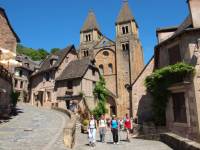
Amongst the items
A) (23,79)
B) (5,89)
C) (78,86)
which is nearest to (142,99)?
(78,86)

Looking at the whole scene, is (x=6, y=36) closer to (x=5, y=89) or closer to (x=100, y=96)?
(x=5, y=89)

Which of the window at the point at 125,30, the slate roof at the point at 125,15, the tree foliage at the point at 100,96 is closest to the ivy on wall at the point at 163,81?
the tree foliage at the point at 100,96

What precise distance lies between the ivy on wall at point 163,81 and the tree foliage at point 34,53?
155ft

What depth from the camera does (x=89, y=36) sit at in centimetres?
5172

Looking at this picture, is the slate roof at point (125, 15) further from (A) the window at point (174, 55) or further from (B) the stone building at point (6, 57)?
(A) the window at point (174, 55)

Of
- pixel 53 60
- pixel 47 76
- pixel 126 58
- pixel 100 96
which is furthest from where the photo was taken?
pixel 126 58

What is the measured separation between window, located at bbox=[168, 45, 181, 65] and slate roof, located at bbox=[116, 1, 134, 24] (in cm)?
3352

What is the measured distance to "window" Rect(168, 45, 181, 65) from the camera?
1566cm

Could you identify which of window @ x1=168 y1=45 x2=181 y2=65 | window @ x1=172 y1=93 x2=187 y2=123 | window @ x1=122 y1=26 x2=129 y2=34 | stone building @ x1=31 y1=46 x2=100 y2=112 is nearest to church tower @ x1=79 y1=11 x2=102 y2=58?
window @ x1=122 y1=26 x2=129 y2=34

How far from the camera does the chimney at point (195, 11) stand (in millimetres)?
15056

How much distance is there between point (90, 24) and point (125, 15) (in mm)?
9044

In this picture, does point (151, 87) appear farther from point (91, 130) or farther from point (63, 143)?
point (63, 143)

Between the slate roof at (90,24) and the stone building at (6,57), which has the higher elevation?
the slate roof at (90,24)

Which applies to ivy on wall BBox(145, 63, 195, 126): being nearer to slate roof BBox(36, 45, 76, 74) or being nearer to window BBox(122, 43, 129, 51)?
slate roof BBox(36, 45, 76, 74)
